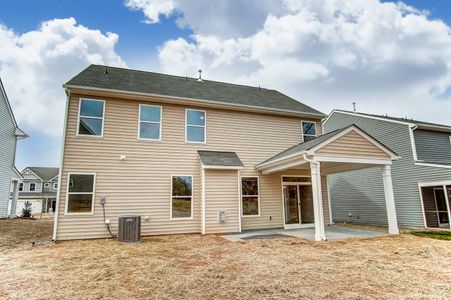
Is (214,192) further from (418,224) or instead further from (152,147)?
(418,224)

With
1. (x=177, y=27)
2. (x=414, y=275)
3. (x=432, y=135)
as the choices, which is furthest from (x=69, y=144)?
(x=432, y=135)

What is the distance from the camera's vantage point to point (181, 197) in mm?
10570

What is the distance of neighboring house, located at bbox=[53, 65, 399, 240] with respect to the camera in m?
9.34

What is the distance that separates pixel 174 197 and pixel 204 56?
32.7ft

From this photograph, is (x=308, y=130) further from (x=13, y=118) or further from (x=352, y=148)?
(x=13, y=118)

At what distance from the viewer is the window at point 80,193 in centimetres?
920

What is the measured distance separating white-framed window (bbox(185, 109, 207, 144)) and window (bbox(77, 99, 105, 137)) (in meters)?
3.44

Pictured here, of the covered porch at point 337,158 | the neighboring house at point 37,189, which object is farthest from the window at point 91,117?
the neighboring house at point 37,189

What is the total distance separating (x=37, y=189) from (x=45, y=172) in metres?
3.78

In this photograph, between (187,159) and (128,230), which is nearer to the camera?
(128,230)

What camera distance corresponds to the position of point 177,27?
14969 mm

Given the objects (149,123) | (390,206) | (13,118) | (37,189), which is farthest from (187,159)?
(37,189)

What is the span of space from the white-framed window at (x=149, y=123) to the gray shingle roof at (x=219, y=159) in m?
2.04

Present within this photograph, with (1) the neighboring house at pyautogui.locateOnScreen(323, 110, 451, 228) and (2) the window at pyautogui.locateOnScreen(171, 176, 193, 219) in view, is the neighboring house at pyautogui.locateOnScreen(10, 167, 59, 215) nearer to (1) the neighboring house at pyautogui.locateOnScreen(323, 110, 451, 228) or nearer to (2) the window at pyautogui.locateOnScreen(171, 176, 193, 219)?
(2) the window at pyautogui.locateOnScreen(171, 176, 193, 219)
